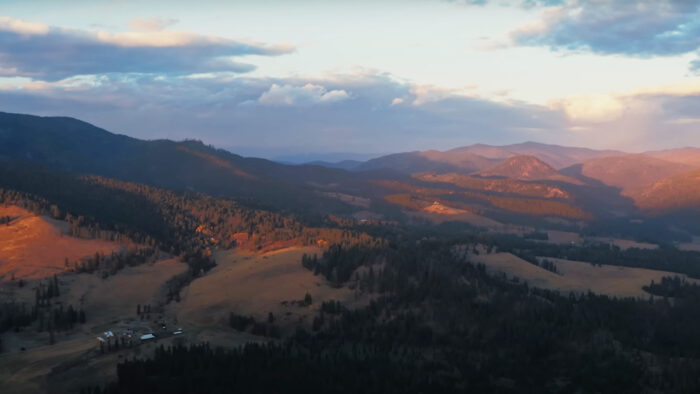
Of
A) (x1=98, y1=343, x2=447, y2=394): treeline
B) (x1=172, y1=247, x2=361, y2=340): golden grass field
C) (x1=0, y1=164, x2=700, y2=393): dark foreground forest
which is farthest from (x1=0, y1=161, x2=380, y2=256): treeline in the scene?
(x1=98, y1=343, x2=447, y2=394): treeline

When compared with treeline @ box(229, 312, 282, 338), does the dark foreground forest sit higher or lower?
higher

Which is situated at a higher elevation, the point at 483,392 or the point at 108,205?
the point at 108,205

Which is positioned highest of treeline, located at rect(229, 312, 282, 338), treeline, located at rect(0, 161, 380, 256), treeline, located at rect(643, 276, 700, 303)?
treeline, located at rect(0, 161, 380, 256)

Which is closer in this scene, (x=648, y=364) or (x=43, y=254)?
(x=648, y=364)

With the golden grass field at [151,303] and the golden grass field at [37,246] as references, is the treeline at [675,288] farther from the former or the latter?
the golden grass field at [37,246]

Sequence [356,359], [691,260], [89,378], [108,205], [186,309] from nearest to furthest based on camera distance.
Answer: [89,378] → [356,359] → [186,309] → [691,260] → [108,205]

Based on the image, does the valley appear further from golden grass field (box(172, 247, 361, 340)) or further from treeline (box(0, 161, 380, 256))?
treeline (box(0, 161, 380, 256))

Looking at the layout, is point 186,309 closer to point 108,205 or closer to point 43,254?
point 43,254

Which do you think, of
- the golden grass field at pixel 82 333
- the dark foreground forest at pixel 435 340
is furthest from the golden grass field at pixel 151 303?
the dark foreground forest at pixel 435 340

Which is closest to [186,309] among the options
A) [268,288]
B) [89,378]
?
[268,288]

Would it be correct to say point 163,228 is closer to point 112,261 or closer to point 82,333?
point 112,261

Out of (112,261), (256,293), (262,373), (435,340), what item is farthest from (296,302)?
(112,261)
